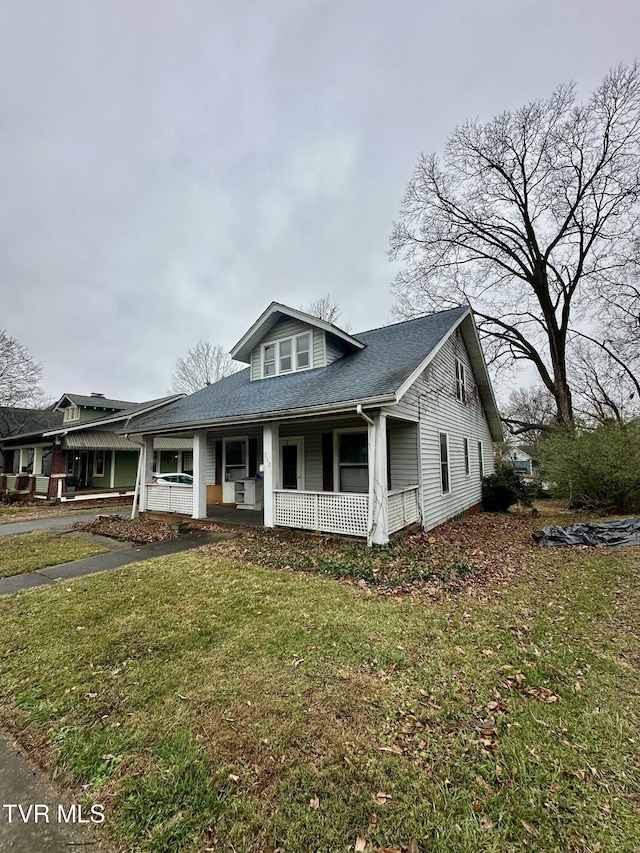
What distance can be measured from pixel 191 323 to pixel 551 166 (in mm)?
27715

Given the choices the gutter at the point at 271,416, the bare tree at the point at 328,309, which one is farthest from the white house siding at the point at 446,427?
the bare tree at the point at 328,309

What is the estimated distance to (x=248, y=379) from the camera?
12789 mm

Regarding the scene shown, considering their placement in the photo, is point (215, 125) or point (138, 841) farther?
point (215, 125)

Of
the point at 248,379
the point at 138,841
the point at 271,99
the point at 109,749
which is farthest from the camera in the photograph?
the point at 248,379

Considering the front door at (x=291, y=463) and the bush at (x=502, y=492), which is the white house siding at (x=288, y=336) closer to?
the front door at (x=291, y=463)

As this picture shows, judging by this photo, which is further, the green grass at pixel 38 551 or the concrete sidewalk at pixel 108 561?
the green grass at pixel 38 551

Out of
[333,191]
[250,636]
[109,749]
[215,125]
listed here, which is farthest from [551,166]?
[109,749]

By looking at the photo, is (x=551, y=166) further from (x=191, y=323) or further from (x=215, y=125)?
(x=191, y=323)

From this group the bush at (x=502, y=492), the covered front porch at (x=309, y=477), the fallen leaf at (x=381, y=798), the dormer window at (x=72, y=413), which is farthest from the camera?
the dormer window at (x=72, y=413)

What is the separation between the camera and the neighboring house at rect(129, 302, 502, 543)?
291 inches

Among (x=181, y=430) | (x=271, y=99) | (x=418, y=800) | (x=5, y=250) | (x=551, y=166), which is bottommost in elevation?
(x=418, y=800)

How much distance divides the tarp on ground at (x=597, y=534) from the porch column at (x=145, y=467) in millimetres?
11487

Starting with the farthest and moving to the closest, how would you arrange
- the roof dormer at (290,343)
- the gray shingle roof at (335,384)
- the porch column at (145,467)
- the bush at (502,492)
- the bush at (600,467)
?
the bush at (502,492), the porch column at (145,467), the bush at (600,467), the roof dormer at (290,343), the gray shingle roof at (335,384)

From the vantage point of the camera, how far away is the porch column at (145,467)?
37.8ft
